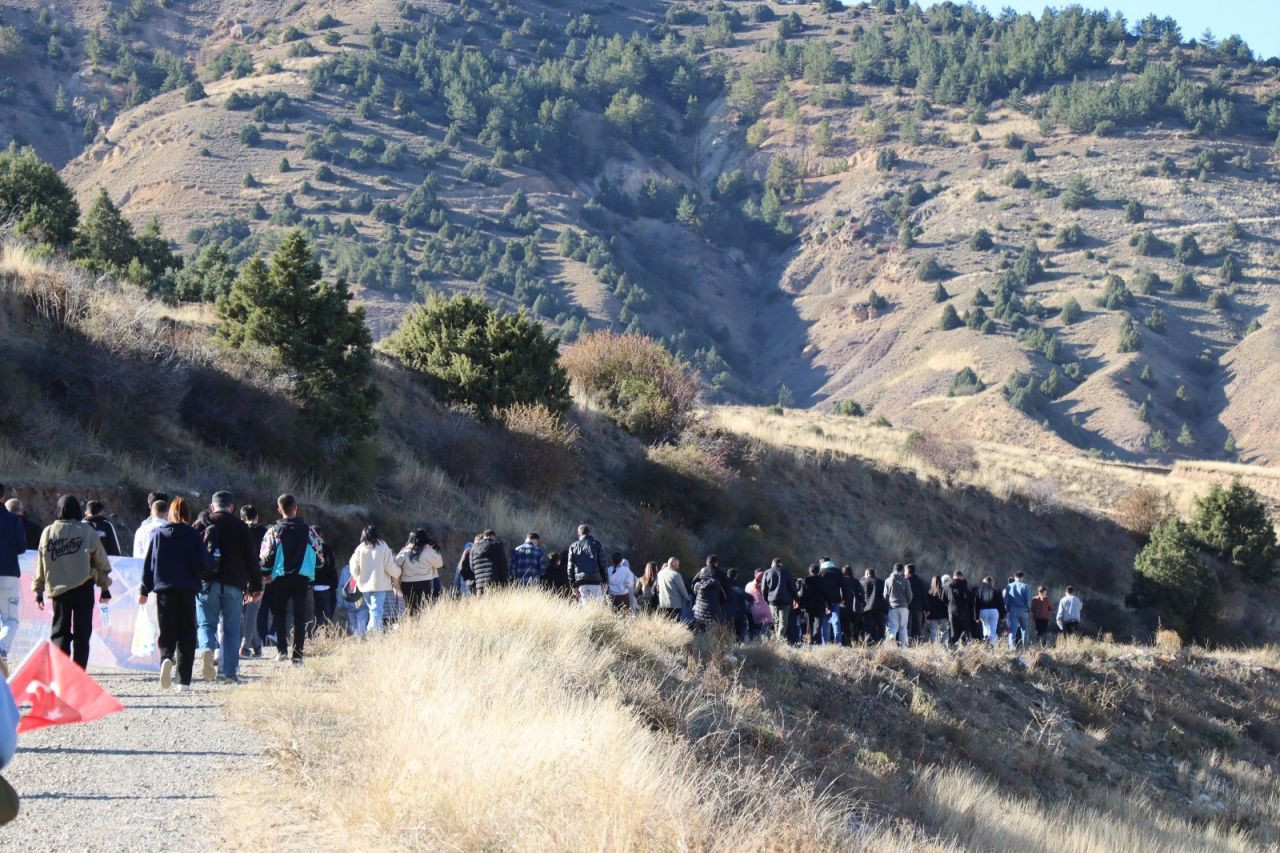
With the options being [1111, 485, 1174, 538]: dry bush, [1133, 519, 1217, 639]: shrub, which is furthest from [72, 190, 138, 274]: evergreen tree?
[1111, 485, 1174, 538]: dry bush

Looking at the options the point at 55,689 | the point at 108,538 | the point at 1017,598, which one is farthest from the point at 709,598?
the point at 55,689

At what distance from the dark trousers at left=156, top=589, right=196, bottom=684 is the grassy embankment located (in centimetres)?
70

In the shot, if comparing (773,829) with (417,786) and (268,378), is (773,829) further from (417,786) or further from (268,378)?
(268,378)

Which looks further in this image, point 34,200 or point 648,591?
point 34,200

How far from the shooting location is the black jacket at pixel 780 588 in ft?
65.3

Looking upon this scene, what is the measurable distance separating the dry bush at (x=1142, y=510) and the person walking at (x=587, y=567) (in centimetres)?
3459

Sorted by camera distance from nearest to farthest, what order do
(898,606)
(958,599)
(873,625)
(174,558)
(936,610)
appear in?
(174,558) → (898,606) → (873,625) → (958,599) → (936,610)

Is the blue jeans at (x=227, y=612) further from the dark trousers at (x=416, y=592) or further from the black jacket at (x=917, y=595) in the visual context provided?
the black jacket at (x=917, y=595)

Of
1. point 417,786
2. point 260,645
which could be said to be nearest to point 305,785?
point 417,786

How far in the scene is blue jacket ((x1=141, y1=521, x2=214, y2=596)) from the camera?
10617 millimetres

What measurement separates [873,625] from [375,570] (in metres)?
10.6

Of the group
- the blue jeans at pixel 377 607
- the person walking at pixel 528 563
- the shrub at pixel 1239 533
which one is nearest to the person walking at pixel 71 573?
the blue jeans at pixel 377 607

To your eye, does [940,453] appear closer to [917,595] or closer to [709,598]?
[917,595]

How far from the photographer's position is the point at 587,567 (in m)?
17.5
